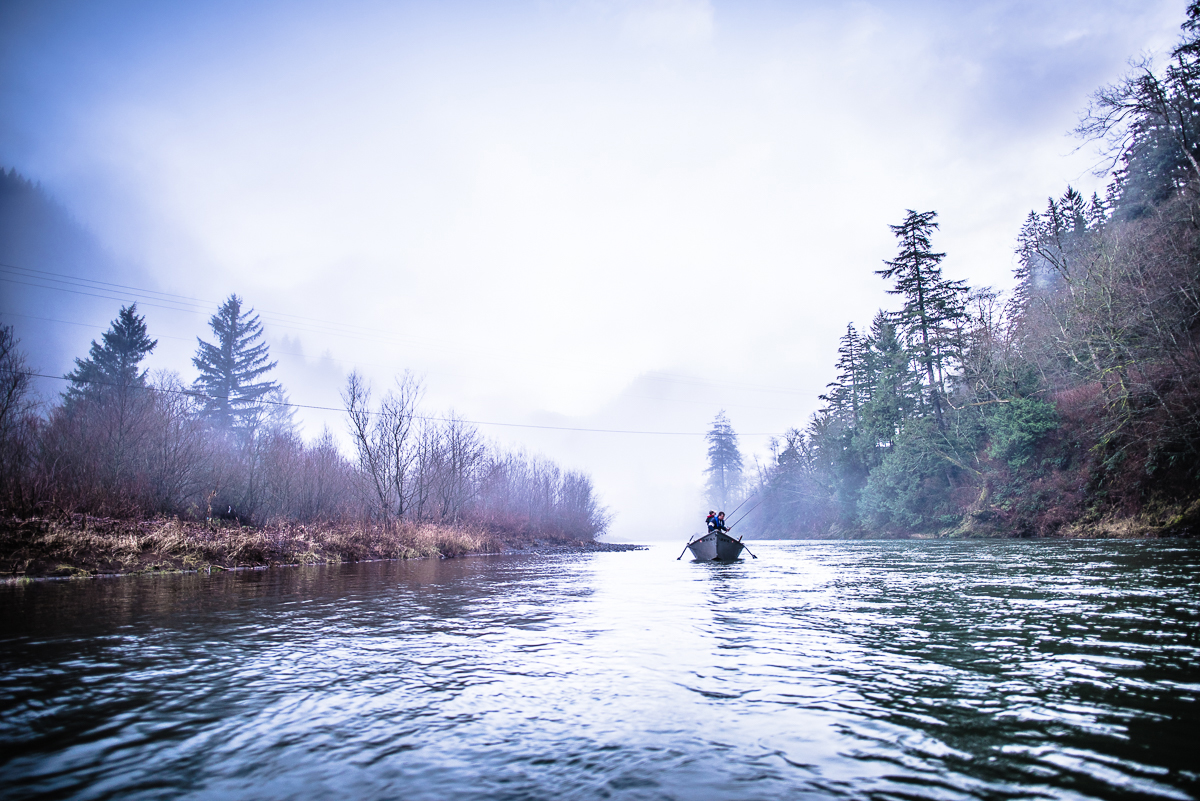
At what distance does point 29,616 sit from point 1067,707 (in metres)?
11.1

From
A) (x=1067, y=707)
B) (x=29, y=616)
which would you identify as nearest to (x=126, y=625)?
(x=29, y=616)

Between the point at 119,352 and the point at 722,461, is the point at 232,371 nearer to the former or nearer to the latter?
the point at 119,352

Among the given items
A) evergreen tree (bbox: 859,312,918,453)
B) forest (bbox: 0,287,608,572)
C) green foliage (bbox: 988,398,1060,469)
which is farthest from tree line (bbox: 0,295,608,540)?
green foliage (bbox: 988,398,1060,469)

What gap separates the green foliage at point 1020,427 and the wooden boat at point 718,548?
17511 millimetres

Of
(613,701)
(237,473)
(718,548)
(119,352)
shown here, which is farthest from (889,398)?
(119,352)

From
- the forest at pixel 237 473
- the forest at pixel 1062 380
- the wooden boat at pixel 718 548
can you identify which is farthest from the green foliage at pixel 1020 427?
A: the forest at pixel 237 473

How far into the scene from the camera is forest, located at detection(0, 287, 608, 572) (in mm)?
17281

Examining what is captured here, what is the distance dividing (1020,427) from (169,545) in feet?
115

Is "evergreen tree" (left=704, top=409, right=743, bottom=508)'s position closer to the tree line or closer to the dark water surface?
the tree line

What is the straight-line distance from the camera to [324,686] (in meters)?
4.39

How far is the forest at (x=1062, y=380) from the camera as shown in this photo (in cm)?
1959

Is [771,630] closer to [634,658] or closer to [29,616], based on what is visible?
[634,658]

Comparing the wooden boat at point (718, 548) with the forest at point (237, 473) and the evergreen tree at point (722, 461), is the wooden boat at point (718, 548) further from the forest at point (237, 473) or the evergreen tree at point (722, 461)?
the evergreen tree at point (722, 461)

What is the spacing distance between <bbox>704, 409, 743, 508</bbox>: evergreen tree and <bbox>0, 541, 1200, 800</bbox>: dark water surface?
85.5m
